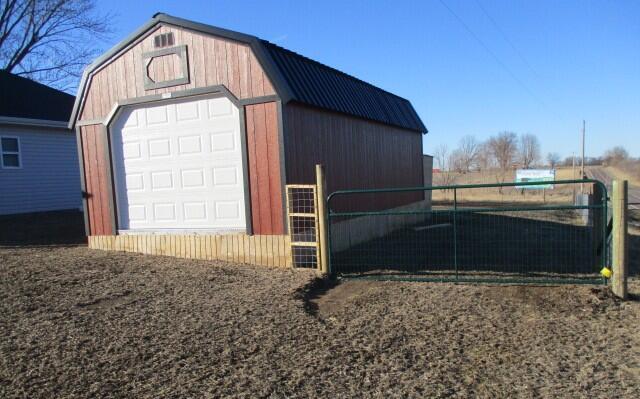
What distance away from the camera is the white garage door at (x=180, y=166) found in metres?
8.81

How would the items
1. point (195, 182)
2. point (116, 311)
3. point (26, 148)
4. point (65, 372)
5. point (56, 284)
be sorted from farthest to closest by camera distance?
1. point (26, 148)
2. point (195, 182)
3. point (56, 284)
4. point (116, 311)
5. point (65, 372)

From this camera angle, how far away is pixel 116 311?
572 cm

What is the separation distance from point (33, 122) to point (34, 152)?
1056mm

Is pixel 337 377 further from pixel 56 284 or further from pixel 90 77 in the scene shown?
pixel 90 77

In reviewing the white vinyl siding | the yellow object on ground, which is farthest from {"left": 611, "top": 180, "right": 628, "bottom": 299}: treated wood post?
the white vinyl siding

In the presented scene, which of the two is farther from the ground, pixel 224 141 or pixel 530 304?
pixel 224 141

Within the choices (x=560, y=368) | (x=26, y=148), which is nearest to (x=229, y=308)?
(x=560, y=368)

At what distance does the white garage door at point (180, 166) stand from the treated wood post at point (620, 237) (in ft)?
18.9

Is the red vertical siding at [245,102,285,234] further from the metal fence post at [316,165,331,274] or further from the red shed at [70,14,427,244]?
the metal fence post at [316,165,331,274]

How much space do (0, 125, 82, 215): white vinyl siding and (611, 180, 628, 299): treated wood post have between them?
16.6 metres

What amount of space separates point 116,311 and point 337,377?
3064mm

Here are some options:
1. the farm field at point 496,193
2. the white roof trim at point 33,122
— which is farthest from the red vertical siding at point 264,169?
the farm field at point 496,193

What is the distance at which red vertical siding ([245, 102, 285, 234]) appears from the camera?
Result: 27.2 ft

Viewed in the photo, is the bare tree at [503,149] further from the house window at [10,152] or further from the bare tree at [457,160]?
the house window at [10,152]
